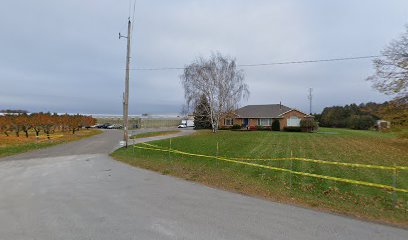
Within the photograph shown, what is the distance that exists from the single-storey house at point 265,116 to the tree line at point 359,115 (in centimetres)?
1095

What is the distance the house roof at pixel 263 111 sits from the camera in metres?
49.9

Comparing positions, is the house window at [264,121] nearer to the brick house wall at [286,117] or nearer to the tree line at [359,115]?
the brick house wall at [286,117]

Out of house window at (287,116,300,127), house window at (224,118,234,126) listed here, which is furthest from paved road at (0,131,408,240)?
house window at (224,118,234,126)

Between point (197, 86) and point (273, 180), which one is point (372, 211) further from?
point (197, 86)

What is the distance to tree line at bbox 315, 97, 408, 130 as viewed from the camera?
20.5m

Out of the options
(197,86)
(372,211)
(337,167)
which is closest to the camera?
(372,211)

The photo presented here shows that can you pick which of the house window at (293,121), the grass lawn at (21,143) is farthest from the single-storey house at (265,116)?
the grass lawn at (21,143)

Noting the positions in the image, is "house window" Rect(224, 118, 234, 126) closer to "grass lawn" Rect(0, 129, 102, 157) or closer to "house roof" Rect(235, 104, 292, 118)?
"house roof" Rect(235, 104, 292, 118)

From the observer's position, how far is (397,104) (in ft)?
67.1

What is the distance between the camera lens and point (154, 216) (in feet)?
19.7

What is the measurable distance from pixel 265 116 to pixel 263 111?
86.7 inches

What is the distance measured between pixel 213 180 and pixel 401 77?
18.0m

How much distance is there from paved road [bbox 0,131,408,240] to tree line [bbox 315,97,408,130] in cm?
1870

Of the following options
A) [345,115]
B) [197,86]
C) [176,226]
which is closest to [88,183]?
[176,226]
